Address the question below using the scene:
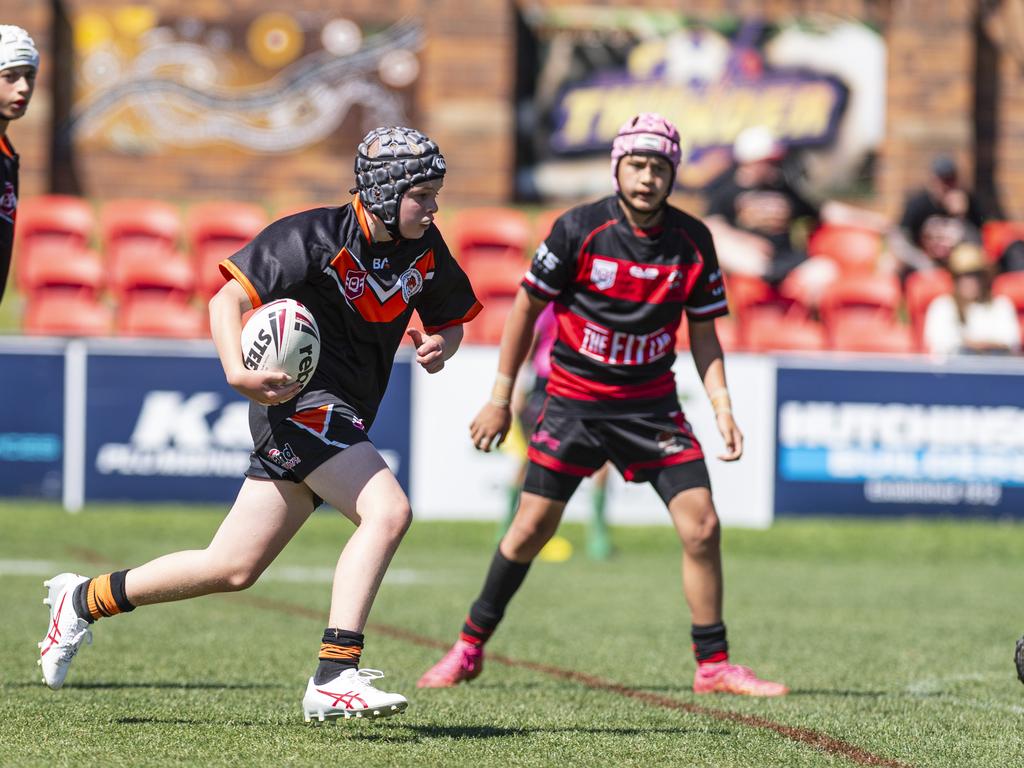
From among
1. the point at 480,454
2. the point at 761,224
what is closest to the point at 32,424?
the point at 480,454

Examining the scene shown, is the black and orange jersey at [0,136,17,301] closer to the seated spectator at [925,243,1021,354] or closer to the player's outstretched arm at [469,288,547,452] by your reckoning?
the player's outstretched arm at [469,288,547,452]

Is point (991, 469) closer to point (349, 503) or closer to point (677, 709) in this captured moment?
point (677, 709)

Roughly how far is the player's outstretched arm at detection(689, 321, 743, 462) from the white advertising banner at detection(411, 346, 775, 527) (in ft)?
18.4

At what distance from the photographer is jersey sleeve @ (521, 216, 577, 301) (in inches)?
241

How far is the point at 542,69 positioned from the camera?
19031 millimetres

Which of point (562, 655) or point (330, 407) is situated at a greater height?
point (330, 407)

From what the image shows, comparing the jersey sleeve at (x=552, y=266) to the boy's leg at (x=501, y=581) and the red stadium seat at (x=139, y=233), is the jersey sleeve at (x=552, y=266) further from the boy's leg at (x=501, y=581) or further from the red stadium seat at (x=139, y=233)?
the red stadium seat at (x=139, y=233)

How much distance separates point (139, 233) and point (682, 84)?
269 inches

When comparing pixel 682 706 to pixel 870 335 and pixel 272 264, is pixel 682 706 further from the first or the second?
pixel 870 335

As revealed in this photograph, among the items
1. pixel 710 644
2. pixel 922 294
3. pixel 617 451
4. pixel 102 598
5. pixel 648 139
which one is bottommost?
pixel 710 644

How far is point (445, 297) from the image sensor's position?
17.5 ft

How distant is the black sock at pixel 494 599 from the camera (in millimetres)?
6293

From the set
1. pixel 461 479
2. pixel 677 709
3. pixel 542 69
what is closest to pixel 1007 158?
pixel 542 69

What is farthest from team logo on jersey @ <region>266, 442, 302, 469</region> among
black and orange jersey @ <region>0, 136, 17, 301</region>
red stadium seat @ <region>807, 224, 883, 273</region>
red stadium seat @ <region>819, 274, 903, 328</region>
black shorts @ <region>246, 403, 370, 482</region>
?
red stadium seat @ <region>807, 224, 883, 273</region>
